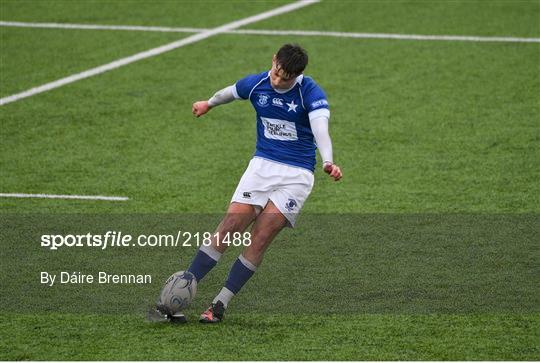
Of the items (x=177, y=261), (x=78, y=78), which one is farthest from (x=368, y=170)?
(x=78, y=78)

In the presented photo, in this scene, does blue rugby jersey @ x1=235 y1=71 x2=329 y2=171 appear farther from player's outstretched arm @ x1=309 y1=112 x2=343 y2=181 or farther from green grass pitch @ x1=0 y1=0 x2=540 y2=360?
green grass pitch @ x1=0 y1=0 x2=540 y2=360

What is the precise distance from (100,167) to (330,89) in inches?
150

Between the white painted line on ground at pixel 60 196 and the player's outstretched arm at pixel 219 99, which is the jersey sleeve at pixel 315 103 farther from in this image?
the white painted line on ground at pixel 60 196

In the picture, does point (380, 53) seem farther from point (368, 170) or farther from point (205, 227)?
point (205, 227)

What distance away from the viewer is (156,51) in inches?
683

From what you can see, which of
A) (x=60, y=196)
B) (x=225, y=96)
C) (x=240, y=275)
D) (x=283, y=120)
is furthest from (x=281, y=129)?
(x=60, y=196)

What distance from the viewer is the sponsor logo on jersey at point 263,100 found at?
30.0ft

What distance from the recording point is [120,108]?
15.3m

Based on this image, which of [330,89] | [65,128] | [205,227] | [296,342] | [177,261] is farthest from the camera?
[330,89]

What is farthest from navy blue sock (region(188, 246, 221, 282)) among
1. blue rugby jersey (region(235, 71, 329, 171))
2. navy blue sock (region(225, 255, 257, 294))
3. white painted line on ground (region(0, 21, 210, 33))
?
white painted line on ground (region(0, 21, 210, 33))

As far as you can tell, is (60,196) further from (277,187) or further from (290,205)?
(290,205)

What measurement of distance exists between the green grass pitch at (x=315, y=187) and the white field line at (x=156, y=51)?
159 millimetres

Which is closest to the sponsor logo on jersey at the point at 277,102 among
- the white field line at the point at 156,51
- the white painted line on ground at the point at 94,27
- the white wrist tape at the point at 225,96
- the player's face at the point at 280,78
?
the player's face at the point at 280,78

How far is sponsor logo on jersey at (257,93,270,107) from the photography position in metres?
9.14
